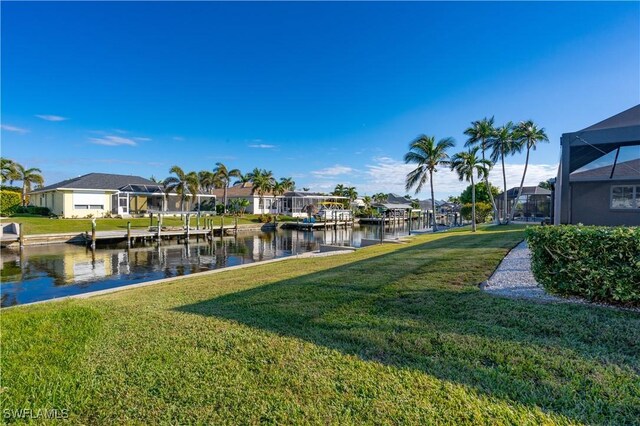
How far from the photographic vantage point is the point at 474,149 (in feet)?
93.9

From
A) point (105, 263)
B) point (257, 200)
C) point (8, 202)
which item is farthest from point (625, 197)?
point (8, 202)

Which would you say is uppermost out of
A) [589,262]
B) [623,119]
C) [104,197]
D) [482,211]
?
[623,119]

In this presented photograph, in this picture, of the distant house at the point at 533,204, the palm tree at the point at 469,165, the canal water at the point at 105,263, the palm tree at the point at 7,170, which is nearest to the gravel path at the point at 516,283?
the canal water at the point at 105,263

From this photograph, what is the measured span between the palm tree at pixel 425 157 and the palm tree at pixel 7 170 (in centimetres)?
4823

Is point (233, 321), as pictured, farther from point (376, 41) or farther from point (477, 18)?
point (376, 41)

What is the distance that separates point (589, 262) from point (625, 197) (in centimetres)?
1356

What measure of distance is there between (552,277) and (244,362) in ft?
15.0

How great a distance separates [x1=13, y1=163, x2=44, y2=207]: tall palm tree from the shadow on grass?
177 feet

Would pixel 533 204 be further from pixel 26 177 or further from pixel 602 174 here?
pixel 26 177

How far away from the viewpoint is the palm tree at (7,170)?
132ft

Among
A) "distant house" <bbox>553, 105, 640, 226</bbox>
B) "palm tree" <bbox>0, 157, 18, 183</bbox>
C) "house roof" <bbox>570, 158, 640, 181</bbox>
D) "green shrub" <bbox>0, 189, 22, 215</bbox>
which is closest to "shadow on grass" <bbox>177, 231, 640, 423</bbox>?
"distant house" <bbox>553, 105, 640, 226</bbox>

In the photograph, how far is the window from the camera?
45.6 feet

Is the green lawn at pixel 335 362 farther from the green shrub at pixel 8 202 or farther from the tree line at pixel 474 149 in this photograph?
the green shrub at pixel 8 202

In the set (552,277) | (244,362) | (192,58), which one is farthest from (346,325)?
(192,58)
